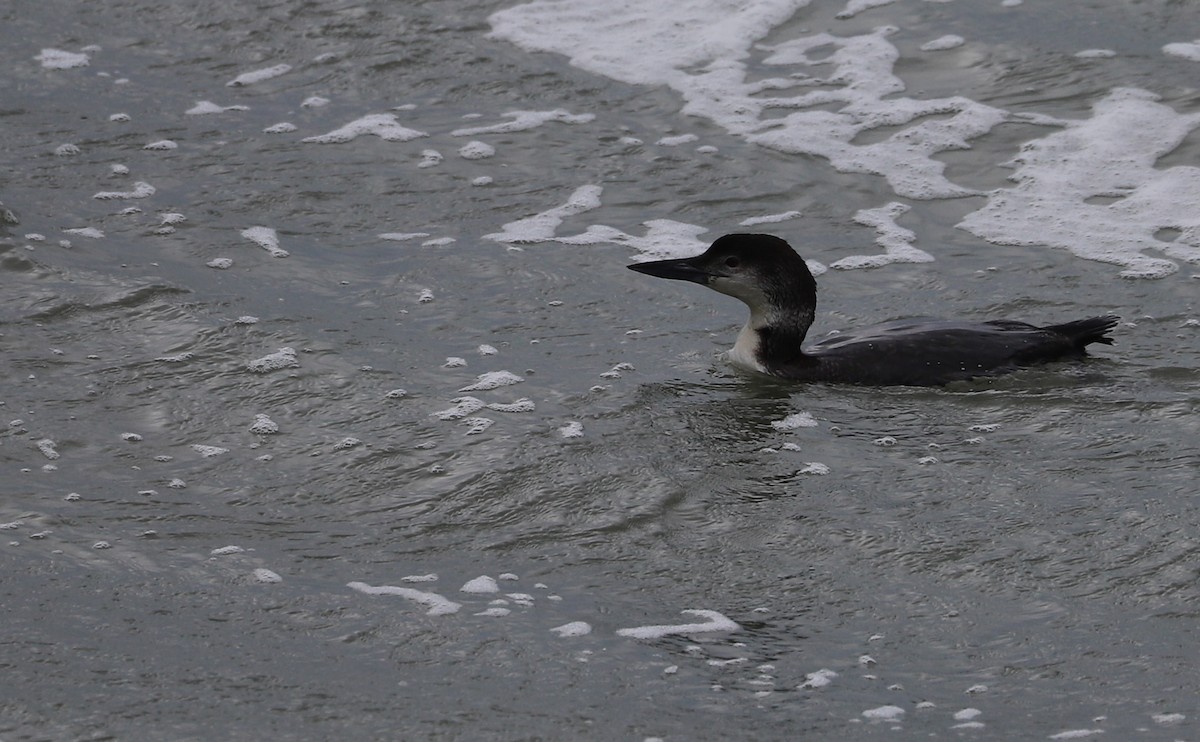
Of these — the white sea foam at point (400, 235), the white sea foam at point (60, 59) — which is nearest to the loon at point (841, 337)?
the white sea foam at point (400, 235)

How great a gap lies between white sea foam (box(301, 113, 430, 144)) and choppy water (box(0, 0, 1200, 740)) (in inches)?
1.2

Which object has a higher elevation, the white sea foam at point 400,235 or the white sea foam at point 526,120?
the white sea foam at point 526,120

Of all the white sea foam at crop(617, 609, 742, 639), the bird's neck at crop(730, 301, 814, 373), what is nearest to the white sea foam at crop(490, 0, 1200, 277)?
the bird's neck at crop(730, 301, 814, 373)

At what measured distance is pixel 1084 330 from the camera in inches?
295

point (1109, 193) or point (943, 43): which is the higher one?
point (943, 43)

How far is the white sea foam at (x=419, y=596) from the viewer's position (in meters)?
5.22

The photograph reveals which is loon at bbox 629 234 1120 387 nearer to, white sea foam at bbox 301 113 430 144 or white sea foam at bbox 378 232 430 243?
white sea foam at bbox 378 232 430 243

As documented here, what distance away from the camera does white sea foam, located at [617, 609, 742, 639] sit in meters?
5.04

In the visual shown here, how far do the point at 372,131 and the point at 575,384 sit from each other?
4.19 metres

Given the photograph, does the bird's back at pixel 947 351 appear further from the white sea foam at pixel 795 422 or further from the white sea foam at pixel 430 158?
the white sea foam at pixel 430 158

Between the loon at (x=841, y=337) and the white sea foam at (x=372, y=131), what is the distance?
347cm

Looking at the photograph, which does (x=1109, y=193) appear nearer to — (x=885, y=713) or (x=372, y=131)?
(x=372, y=131)

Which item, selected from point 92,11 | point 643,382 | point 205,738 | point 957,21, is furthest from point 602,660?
point 92,11

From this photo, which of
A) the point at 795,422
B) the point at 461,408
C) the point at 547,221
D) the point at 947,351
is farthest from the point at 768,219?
the point at 461,408
